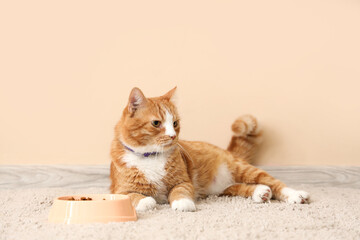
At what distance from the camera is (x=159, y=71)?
94.2 inches

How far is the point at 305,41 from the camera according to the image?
2359mm

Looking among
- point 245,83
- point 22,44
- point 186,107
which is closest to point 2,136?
point 22,44

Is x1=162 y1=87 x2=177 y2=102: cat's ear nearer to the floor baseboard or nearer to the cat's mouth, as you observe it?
the cat's mouth

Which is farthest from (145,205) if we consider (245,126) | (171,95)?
(245,126)

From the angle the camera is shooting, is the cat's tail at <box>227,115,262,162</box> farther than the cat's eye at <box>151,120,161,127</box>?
Yes

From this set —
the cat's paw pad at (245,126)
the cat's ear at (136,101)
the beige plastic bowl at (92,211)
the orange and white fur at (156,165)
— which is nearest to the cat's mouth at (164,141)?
the orange and white fur at (156,165)

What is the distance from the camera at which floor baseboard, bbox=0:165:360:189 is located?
2.35 m

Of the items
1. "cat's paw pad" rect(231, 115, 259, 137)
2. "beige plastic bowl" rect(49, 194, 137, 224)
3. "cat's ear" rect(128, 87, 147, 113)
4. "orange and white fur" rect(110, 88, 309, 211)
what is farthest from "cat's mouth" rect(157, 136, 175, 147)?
"cat's paw pad" rect(231, 115, 259, 137)

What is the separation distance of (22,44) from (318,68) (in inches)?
68.9

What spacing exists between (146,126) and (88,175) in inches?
30.6

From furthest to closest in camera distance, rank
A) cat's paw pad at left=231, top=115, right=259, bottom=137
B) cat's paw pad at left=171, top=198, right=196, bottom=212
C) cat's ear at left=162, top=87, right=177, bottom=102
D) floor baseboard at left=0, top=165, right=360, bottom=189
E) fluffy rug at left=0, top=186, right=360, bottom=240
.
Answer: floor baseboard at left=0, top=165, right=360, bottom=189 < cat's paw pad at left=231, top=115, right=259, bottom=137 < cat's ear at left=162, top=87, right=177, bottom=102 < cat's paw pad at left=171, top=198, right=196, bottom=212 < fluffy rug at left=0, top=186, right=360, bottom=240

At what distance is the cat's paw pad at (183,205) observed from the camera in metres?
1.59

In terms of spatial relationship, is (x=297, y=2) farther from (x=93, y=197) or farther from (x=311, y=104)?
(x=93, y=197)

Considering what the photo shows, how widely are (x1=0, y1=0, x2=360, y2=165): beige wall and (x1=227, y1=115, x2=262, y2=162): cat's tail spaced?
4.7 inches
